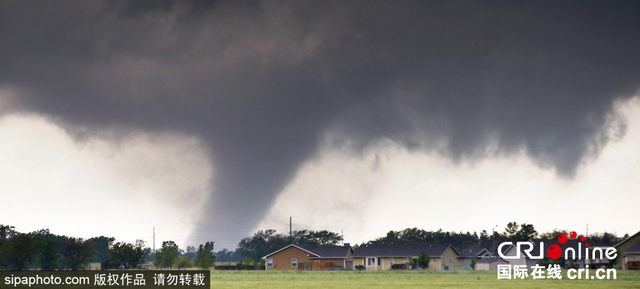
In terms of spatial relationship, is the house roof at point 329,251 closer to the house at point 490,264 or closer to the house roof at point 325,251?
the house roof at point 325,251

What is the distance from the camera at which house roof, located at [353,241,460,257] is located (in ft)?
375

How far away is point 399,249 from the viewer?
4616 inches

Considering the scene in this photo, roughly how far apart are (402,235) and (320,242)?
72.1 feet

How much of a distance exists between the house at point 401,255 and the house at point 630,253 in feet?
90.9

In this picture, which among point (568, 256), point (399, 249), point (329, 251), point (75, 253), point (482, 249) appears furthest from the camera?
point (482, 249)

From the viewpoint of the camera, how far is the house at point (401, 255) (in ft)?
370

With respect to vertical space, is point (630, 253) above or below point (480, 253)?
above

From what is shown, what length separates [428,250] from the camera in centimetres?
11525

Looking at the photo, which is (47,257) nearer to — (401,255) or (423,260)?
(423,260)

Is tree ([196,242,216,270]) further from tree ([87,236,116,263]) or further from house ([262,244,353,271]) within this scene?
tree ([87,236,116,263])

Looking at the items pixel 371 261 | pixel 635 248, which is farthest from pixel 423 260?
pixel 635 248

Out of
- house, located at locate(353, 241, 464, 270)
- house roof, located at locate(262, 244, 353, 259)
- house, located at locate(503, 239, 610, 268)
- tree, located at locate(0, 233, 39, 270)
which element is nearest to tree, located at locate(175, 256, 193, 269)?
house roof, located at locate(262, 244, 353, 259)

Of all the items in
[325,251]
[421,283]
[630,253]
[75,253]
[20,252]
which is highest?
[421,283]

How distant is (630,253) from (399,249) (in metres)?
39.1
